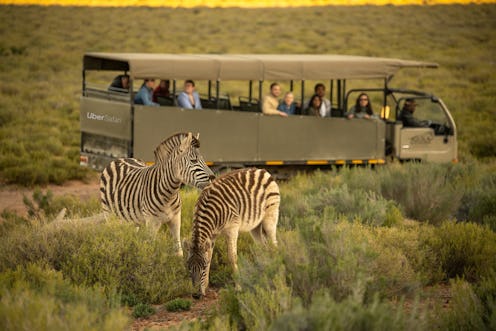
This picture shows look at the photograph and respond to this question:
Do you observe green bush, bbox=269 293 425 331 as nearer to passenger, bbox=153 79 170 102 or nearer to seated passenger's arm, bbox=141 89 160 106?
seated passenger's arm, bbox=141 89 160 106

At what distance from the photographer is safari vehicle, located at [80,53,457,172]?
14578mm

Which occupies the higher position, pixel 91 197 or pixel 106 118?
pixel 106 118

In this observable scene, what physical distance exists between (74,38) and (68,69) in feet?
36.7

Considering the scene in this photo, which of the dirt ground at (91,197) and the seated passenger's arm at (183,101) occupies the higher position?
the seated passenger's arm at (183,101)

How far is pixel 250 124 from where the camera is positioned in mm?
15383

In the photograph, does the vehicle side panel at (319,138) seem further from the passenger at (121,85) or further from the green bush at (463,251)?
the green bush at (463,251)

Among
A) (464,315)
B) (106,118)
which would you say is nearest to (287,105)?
(106,118)

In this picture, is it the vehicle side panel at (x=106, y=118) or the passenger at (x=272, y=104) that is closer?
the vehicle side panel at (x=106, y=118)

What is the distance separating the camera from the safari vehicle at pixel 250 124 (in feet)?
47.8

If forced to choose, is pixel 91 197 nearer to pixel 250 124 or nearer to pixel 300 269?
pixel 250 124

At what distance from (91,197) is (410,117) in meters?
5.98

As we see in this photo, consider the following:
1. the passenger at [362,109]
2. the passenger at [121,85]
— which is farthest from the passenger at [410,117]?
the passenger at [121,85]

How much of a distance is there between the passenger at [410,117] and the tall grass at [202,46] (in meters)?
3.98

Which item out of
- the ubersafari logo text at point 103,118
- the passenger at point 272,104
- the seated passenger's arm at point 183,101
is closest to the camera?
the ubersafari logo text at point 103,118
